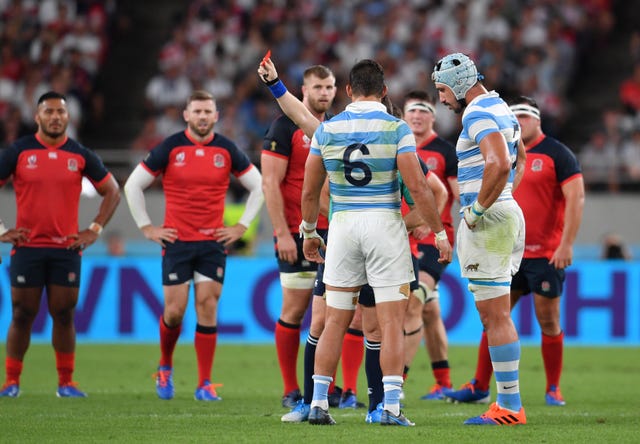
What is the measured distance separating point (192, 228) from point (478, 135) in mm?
3594

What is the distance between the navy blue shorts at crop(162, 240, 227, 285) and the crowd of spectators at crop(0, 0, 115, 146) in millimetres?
10680

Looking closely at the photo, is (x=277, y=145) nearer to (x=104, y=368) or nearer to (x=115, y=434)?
(x=115, y=434)

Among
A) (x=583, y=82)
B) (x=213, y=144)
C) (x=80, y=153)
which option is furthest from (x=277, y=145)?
(x=583, y=82)

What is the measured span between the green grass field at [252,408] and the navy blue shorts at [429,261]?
1185mm

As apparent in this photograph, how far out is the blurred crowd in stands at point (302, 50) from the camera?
71.0 ft

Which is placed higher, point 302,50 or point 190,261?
point 302,50

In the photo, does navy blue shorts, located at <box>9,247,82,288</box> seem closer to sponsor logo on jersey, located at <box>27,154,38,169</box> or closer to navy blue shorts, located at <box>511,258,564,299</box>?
sponsor logo on jersey, located at <box>27,154,38,169</box>

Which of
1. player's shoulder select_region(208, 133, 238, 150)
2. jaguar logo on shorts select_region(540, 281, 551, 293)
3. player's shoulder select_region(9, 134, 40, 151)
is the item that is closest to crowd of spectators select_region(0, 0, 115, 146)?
player's shoulder select_region(9, 134, 40, 151)

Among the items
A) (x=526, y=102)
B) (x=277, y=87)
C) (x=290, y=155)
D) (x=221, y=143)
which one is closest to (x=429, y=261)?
(x=526, y=102)

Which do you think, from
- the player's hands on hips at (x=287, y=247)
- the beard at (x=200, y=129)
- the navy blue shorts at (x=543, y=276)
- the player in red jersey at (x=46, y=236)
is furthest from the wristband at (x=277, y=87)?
the navy blue shorts at (x=543, y=276)

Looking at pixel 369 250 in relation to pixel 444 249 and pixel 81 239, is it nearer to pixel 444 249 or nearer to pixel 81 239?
pixel 444 249

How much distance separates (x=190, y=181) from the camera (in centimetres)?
1109

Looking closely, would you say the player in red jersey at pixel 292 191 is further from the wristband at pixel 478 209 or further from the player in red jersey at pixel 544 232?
the wristband at pixel 478 209

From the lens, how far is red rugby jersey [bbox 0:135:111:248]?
11.0 m
